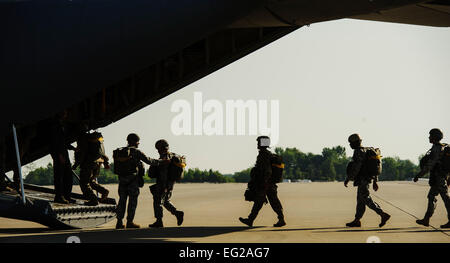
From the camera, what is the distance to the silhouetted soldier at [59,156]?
41.9ft

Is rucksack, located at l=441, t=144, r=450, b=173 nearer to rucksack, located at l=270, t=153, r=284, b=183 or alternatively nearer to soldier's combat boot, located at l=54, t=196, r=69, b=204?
rucksack, located at l=270, t=153, r=284, b=183

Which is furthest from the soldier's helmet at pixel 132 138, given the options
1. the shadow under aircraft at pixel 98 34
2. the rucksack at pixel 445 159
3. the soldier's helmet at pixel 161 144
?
the rucksack at pixel 445 159

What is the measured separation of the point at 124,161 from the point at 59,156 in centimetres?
136

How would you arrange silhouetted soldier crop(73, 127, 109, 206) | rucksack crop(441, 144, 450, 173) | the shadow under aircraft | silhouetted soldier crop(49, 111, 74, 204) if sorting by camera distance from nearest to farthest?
the shadow under aircraft < silhouetted soldier crop(49, 111, 74, 204) < rucksack crop(441, 144, 450, 173) < silhouetted soldier crop(73, 127, 109, 206)

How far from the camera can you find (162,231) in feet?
41.1

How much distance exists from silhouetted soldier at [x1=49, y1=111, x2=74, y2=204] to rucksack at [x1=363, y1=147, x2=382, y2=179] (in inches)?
245

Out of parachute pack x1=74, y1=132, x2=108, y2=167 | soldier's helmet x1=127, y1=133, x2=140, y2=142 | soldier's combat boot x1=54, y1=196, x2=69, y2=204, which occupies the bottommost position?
soldier's combat boot x1=54, y1=196, x2=69, y2=204

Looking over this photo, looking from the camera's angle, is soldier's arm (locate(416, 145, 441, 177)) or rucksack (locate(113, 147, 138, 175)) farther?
soldier's arm (locate(416, 145, 441, 177))

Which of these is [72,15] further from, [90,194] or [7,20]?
[90,194]

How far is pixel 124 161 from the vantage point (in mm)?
12688

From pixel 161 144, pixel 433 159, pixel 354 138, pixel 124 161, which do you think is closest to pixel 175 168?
pixel 161 144

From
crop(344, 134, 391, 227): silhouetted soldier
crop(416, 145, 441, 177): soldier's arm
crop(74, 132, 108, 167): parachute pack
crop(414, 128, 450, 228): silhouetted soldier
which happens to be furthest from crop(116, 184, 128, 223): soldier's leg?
crop(416, 145, 441, 177): soldier's arm

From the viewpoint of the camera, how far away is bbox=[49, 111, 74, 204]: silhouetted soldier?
41.9 ft

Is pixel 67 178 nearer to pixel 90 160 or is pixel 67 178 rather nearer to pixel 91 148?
pixel 90 160
